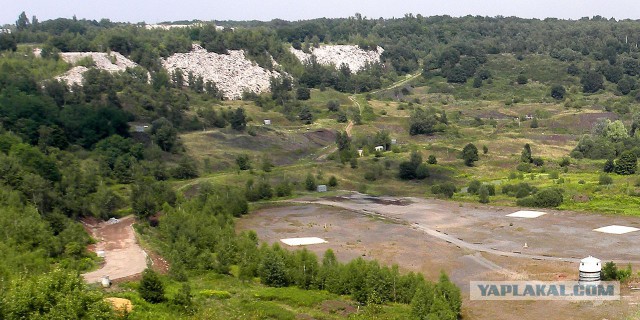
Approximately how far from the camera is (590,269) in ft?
156

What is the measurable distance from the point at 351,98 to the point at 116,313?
424 ft

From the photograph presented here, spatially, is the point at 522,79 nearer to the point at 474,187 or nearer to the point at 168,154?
the point at 474,187

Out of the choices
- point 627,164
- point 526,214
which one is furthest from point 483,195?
point 627,164

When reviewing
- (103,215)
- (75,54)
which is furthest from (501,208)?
(75,54)

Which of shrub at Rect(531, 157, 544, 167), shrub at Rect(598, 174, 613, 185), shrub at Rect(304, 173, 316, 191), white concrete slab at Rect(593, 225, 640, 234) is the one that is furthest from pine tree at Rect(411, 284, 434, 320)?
shrub at Rect(531, 157, 544, 167)

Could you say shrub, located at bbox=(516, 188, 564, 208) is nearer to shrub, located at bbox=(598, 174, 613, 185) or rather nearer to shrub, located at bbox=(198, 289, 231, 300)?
shrub, located at bbox=(598, 174, 613, 185)

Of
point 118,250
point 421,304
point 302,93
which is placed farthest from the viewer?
point 302,93

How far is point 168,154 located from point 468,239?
54.0 meters

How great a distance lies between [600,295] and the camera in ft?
151

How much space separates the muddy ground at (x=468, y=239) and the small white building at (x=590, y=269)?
6.70 ft

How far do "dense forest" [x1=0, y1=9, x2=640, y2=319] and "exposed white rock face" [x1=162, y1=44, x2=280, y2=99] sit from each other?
9.31ft

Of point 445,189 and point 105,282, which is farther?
point 445,189

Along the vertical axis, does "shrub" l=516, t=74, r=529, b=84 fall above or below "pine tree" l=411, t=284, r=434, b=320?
above

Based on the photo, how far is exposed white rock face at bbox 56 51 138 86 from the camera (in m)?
128
